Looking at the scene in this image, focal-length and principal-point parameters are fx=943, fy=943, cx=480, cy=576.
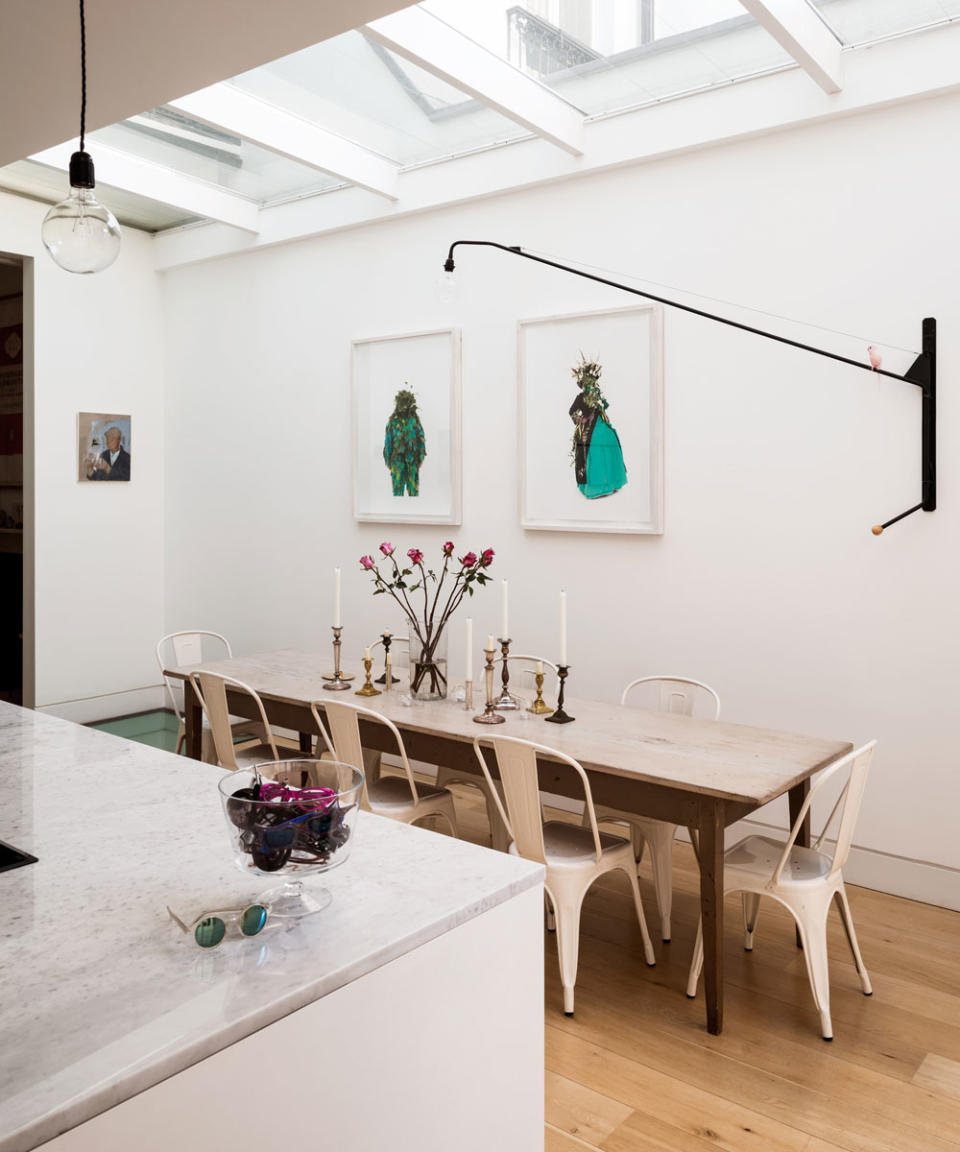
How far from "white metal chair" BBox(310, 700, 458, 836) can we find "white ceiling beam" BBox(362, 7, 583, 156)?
224 centimetres

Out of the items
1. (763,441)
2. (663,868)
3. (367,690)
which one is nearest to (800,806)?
(663,868)

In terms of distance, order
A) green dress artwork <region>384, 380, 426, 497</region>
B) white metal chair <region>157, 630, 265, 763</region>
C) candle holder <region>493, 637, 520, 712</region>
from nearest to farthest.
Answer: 1. candle holder <region>493, 637, 520, 712</region>
2. white metal chair <region>157, 630, 265, 763</region>
3. green dress artwork <region>384, 380, 426, 497</region>

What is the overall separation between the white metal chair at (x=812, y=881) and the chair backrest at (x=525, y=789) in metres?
0.43

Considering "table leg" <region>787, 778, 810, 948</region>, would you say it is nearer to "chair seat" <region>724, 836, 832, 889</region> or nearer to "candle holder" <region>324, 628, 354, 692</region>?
"chair seat" <region>724, 836, 832, 889</region>

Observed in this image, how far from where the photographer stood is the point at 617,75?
147 inches

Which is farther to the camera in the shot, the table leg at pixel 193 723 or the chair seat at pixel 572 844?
the table leg at pixel 193 723

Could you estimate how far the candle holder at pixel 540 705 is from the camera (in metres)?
3.33

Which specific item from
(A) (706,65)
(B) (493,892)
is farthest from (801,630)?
(B) (493,892)

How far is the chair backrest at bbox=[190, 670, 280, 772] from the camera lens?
3553 millimetres

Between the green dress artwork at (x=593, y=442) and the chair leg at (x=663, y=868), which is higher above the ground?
the green dress artwork at (x=593, y=442)

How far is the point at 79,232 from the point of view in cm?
203

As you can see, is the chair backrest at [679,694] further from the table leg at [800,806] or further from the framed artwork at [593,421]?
the framed artwork at [593,421]

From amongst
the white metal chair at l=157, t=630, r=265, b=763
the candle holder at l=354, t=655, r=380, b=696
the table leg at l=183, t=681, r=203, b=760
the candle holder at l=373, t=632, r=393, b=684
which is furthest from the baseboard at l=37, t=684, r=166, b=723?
the candle holder at l=354, t=655, r=380, b=696

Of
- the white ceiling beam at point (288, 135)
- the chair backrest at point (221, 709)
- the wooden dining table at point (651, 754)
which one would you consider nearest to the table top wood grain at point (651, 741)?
the wooden dining table at point (651, 754)
